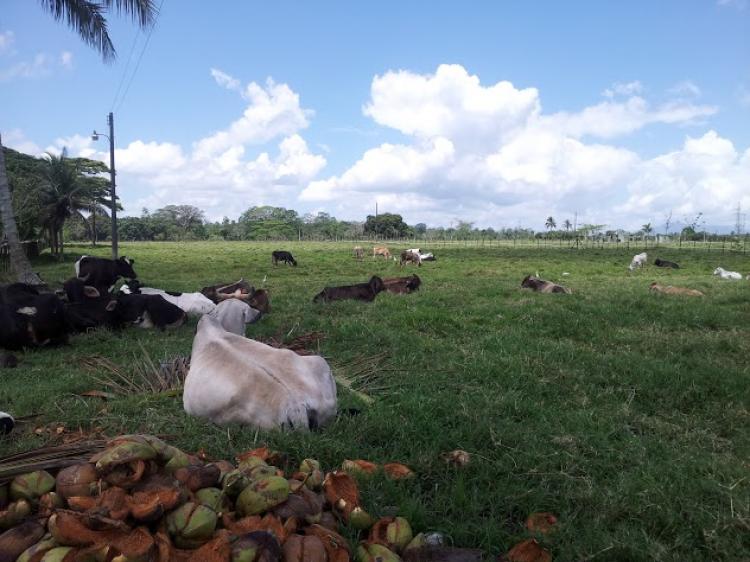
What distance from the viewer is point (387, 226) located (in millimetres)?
90688

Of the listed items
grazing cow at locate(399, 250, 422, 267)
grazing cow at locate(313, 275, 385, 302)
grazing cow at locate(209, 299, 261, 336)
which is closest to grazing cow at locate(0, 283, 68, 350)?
grazing cow at locate(209, 299, 261, 336)

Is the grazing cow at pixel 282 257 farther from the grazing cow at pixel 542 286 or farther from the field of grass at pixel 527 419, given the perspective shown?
the field of grass at pixel 527 419

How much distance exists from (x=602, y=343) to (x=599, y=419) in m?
2.90

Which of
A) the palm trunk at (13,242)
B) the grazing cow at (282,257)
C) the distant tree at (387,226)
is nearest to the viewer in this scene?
the palm trunk at (13,242)

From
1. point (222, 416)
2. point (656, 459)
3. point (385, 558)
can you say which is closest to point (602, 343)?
point (656, 459)

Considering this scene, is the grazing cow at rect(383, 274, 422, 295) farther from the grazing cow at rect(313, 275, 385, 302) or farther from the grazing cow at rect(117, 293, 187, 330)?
the grazing cow at rect(117, 293, 187, 330)

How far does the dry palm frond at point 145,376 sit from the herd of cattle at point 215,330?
1.48ft

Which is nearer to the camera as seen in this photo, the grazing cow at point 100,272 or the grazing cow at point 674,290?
the grazing cow at point 100,272

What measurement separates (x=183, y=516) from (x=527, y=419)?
10.3ft

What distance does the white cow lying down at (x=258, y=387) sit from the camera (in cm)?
395

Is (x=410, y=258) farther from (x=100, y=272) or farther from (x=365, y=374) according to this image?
(x=365, y=374)

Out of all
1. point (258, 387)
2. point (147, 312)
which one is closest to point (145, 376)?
point (258, 387)

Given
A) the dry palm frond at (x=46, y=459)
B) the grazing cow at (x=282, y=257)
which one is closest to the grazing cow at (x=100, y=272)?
the dry palm frond at (x=46, y=459)

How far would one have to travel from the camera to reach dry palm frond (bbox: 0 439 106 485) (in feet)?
7.89
